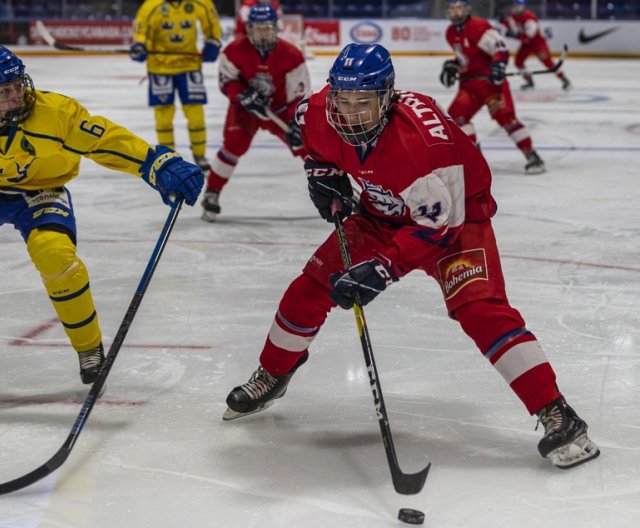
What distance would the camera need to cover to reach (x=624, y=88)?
11.5 metres

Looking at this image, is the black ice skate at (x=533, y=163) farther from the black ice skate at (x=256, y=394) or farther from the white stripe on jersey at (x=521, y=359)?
the white stripe on jersey at (x=521, y=359)

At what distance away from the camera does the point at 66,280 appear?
109 inches

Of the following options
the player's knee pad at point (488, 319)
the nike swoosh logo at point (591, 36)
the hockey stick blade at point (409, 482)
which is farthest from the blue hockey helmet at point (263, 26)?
the nike swoosh logo at point (591, 36)

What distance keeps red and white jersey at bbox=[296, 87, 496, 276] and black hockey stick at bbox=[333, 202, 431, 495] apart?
0.12 meters

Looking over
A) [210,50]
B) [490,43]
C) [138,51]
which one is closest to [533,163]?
[490,43]

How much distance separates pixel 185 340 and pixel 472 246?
1231 mm

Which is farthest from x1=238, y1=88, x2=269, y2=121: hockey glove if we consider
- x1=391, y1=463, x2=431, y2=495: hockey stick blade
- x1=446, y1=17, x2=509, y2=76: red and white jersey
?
x1=391, y1=463, x2=431, y2=495: hockey stick blade

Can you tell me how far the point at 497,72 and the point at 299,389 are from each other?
3919mm

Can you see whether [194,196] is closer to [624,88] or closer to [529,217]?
[529,217]

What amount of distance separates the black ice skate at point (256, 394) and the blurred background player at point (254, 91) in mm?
2553

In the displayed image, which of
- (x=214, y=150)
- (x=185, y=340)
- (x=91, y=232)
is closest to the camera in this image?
(x=185, y=340)

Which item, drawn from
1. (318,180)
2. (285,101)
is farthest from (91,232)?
(318,180)

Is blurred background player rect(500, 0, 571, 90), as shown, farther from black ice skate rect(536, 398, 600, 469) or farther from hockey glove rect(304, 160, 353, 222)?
black ice skate rect(536, 398, 600, 469)

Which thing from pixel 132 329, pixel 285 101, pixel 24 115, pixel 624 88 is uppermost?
pixel 24 115
